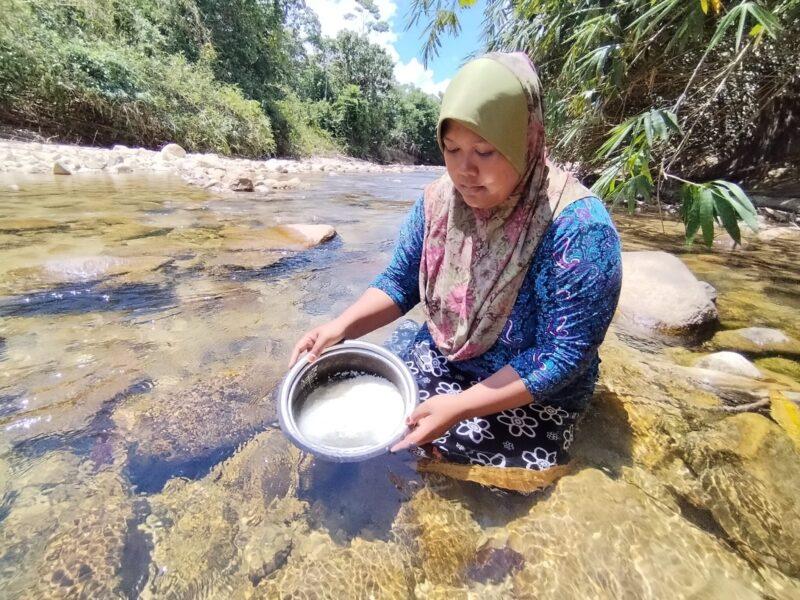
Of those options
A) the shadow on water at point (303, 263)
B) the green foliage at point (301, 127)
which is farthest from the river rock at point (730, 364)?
the green foliage at point (301, 127)

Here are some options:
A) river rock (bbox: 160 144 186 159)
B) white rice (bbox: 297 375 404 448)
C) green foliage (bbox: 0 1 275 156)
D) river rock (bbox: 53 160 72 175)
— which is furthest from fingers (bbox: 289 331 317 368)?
green foliage (bbox: 0 1 275 156)

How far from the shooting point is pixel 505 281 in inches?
50.3

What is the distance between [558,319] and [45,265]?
11.1 ft

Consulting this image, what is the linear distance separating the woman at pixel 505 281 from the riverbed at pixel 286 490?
22cm

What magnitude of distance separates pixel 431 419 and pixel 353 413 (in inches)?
13.8

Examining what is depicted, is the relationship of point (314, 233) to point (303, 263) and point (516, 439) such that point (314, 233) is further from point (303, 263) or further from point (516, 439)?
point (516, 439)

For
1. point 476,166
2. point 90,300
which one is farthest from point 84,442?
point 476,166

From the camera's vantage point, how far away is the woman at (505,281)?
3.66ft

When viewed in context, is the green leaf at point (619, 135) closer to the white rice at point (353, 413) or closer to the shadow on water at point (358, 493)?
the white rice at point (353, 413)

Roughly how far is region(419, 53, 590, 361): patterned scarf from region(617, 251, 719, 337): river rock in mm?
1744

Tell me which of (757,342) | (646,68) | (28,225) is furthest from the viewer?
(646,68)


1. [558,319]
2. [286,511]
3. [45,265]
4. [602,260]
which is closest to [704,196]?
[602,260]

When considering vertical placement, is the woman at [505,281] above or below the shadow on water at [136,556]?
above

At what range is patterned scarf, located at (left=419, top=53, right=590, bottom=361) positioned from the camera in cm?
115
